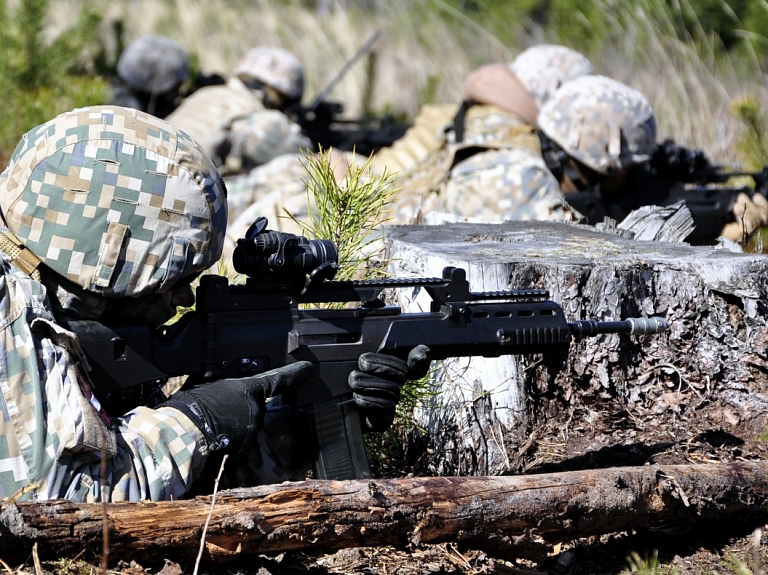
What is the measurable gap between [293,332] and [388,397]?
38cm

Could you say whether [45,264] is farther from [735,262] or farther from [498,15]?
[498,15]

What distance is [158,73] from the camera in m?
12.1

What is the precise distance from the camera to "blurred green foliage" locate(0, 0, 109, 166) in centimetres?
799

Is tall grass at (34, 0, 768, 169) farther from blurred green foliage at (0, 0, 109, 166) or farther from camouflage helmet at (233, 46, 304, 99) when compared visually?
blurred green foliage at (0, 0, 109, 166)

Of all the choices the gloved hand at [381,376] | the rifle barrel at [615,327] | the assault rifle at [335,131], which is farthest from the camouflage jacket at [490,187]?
the assault rifle at [335,131]

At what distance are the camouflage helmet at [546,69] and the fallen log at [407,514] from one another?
6077mm

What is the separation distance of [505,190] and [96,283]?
4.27 metres

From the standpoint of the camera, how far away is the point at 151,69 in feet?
39.8

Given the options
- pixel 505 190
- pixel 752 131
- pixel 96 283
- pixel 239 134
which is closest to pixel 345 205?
pixel 96 283

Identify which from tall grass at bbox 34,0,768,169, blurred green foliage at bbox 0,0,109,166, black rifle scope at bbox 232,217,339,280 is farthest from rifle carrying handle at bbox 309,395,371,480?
tall grass at bbox 34,0,768,169

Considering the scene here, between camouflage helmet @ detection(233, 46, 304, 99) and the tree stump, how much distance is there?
9199 mm

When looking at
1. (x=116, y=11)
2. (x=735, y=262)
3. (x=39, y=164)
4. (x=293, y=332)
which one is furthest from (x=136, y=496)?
(x=116, y=11)

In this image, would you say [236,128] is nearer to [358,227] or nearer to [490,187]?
[490,187]

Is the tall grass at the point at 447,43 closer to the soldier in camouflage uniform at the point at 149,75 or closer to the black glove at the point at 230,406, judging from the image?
the soldier in camouflage uniform at the point at 149,75
